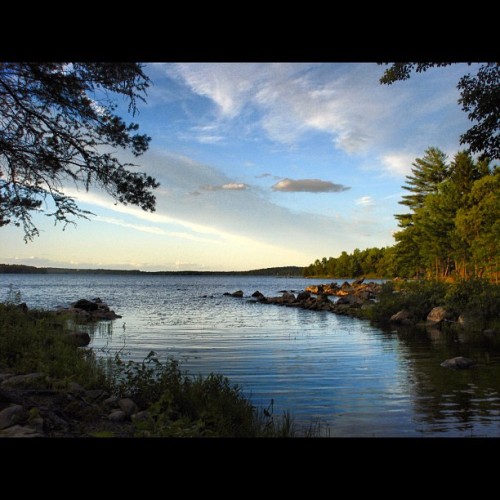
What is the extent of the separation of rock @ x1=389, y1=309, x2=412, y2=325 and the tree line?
19.6 feet

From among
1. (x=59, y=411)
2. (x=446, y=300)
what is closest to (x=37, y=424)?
(x=59, y=411)

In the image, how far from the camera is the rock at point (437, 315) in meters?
25.5

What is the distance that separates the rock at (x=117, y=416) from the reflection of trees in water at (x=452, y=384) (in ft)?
17.5

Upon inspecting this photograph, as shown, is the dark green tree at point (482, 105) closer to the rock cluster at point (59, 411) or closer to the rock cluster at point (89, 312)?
the rock cluster at point (59, 411)

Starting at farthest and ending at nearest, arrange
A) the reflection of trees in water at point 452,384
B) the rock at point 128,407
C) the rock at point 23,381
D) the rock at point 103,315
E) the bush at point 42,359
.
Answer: the rock at point 103,315, the bush at point 42,359, the reflection of trees in water at point 452,384, the rock at point 23,381, the rock at point 128,407

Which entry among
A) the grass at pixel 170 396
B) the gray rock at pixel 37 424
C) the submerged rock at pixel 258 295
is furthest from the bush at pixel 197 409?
the submerged rock at pixel 258 295

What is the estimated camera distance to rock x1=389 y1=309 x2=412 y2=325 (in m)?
26.9

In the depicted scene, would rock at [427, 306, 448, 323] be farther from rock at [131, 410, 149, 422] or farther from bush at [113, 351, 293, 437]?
rock at [131, 410, 149, 422]

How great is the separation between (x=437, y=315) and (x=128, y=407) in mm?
22742

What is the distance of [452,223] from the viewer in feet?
165
